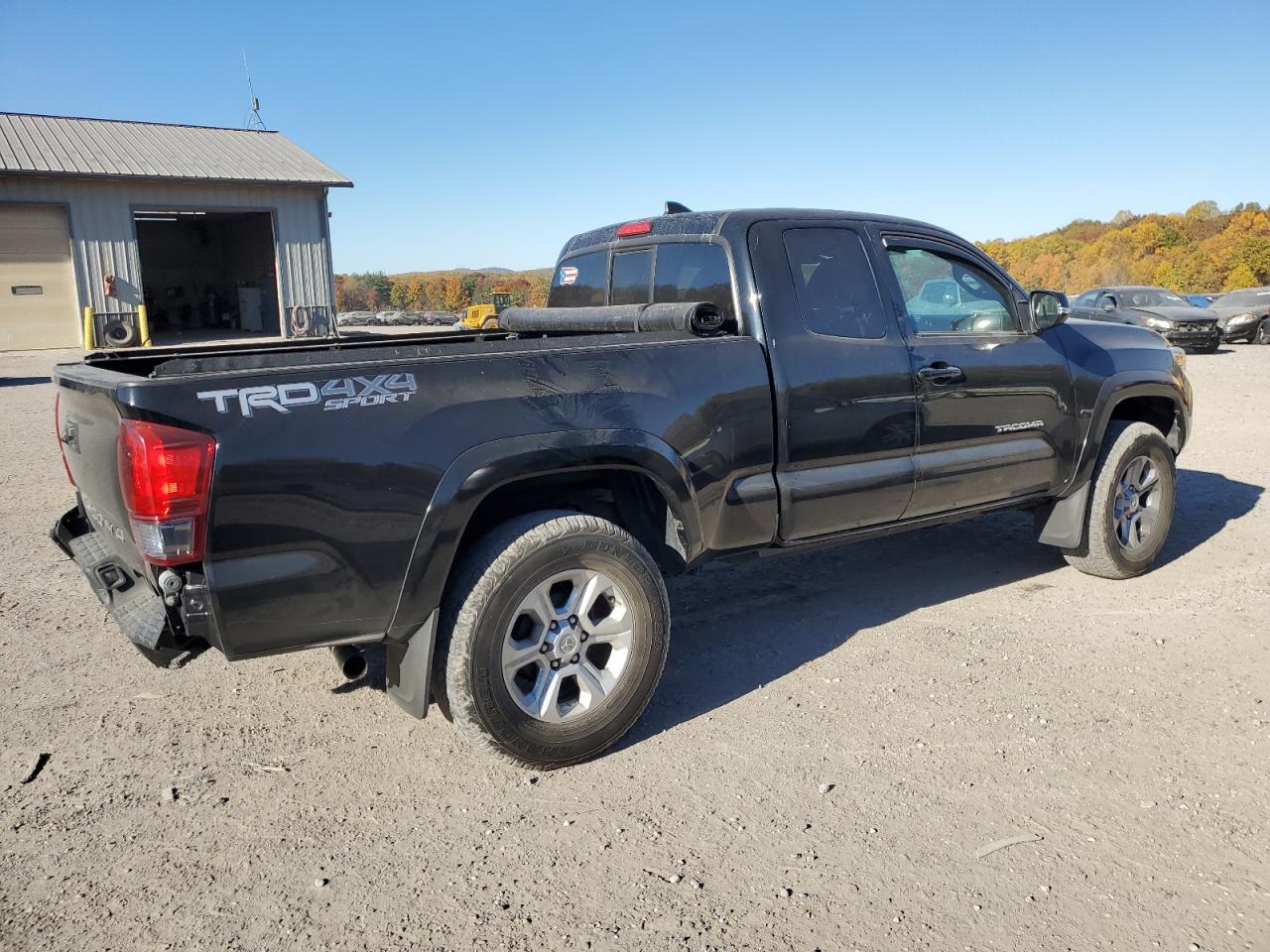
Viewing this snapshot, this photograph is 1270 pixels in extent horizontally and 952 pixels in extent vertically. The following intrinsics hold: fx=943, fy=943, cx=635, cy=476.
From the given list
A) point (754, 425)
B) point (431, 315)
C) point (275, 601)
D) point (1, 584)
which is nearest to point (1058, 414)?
point (754, 425)

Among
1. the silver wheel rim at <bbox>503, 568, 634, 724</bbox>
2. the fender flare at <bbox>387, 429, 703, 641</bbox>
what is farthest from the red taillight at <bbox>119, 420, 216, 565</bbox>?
the silver wheel rim at <bbox>503, 568, 634, 724</bbox>

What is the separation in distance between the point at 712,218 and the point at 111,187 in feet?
74.7

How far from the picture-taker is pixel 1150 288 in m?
22.3

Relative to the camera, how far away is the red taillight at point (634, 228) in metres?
4.65

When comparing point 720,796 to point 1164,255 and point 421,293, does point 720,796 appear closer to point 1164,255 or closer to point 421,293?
point 421,293

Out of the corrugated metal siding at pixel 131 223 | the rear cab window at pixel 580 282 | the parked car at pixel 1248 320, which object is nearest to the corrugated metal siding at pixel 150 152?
the corrugated metal siding at pixel 131 223

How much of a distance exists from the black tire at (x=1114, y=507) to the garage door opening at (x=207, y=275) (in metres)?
24.5

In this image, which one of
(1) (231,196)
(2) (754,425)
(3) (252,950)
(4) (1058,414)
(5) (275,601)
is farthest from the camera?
(1) (231,196)

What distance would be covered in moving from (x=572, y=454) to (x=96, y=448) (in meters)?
1.58

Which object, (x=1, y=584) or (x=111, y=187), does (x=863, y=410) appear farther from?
A: (x=111, y=187)

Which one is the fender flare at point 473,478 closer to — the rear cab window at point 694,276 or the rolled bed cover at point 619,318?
the rolled bed cover at point 619,318

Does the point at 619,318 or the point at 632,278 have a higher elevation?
the point at 632,278

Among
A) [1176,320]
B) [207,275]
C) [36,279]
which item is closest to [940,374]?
[1176,320]

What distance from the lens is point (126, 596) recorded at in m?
3.19
